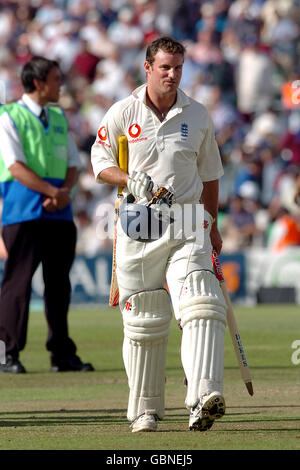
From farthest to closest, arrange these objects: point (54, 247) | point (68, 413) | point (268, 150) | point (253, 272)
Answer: point (268, 150) → point (253, 272) → point (54, 247) → point (68, 413)

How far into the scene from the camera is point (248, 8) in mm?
22094

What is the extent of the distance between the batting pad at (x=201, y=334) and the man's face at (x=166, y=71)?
108 centimetres

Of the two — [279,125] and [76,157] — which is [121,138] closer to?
[76,157]

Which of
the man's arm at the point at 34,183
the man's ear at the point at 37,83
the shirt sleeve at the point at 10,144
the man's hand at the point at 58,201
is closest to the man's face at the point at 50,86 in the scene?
the man's ear at the point at 37,83

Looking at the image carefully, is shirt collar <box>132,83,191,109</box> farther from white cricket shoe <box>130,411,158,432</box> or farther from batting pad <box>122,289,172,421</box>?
white cricket shoe <box>130,411,158,432</box>

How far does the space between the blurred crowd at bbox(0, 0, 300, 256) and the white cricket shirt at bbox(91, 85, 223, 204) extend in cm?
1136

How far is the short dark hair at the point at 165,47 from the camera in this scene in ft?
21.3

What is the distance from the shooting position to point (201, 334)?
6.24 metres

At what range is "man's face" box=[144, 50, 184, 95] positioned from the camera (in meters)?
6.46

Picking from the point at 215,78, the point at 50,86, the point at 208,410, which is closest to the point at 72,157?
the point at 50,86

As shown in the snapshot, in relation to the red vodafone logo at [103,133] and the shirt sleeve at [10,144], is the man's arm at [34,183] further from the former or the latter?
the red vodafone logo at [103,133]

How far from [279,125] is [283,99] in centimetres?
51


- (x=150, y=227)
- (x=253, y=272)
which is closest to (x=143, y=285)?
(x=150, y=227)

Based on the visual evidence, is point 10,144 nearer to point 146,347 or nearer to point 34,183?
point 34,183
